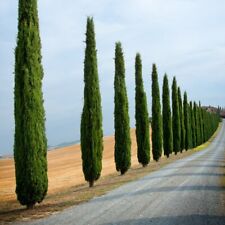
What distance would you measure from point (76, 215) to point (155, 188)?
6523mm

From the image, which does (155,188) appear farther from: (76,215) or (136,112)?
(136,112)

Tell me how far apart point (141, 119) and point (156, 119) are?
334 inches

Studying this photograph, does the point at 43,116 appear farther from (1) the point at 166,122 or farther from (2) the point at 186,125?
(2) the point at 186,125

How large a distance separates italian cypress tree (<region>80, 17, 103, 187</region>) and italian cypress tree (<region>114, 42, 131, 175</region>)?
20.2ft

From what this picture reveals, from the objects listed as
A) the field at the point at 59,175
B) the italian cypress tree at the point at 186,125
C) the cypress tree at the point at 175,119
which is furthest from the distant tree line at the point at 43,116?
the italian cypress tree at the point at 186,125

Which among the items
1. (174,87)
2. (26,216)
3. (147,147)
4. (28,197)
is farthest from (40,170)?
(174,87)

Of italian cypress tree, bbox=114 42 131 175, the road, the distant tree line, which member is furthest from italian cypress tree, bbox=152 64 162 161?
the road

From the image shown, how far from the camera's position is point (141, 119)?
1478 inches

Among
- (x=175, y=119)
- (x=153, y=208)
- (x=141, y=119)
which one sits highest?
(x=175, y=119)

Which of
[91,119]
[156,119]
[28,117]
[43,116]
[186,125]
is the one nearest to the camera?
[28,117]

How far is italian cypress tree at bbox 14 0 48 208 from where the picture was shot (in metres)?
14.6

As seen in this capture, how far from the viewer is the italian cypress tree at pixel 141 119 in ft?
118

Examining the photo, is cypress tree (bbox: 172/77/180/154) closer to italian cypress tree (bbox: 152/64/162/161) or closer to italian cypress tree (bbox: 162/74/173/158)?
italian cypress tree (bbox: 162/74/173/158)

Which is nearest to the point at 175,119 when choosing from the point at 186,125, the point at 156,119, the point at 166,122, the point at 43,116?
the point at 166,122
